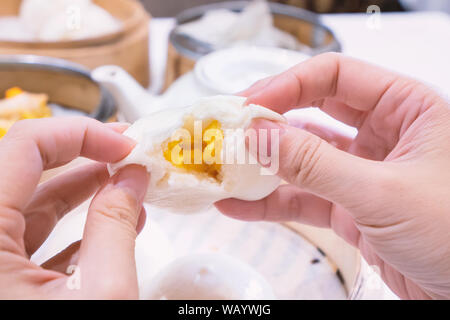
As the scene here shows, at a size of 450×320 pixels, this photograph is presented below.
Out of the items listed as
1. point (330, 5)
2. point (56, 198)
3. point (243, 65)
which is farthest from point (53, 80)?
point (330, 5)

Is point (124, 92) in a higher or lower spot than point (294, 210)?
higher

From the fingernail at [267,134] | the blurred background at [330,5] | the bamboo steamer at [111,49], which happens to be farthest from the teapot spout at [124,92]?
the blurred background at [330,5]

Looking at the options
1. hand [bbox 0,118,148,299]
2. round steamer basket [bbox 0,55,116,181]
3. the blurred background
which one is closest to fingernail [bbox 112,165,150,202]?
hand [bbox 0,118,148,299]

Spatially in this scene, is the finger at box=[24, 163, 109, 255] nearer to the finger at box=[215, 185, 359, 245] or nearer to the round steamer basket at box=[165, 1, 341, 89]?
the finger at box=[215, 185, 359, 245]

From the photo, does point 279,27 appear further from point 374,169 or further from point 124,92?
point 374,169

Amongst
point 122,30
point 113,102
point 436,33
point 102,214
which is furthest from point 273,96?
point 436,33
